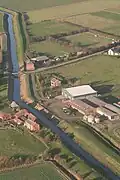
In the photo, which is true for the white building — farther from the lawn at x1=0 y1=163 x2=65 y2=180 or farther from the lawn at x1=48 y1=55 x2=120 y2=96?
the lawn at x1=0 y1=163 x2=65 y2=180

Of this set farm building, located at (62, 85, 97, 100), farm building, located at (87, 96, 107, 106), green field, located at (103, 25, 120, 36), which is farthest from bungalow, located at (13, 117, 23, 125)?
green field, located at (103, 25, 120, 36)

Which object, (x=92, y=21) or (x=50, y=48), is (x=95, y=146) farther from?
(x=92, y=21)

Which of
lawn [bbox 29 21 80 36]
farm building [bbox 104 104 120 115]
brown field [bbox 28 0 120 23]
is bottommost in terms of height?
brown field [bbox 28 0 120 23]

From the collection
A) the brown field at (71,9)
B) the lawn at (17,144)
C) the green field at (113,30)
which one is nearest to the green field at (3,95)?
the lawn at (17,144)

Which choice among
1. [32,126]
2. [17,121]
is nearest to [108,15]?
[17,121]

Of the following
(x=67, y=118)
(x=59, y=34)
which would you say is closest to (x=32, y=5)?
(x=59, y=34)

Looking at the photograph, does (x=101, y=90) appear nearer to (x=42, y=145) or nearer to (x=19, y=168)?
(x=42, y=145)

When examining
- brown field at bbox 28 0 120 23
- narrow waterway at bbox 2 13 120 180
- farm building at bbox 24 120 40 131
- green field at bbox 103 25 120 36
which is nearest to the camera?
narrow waterway at bbox 2 13 120 180
